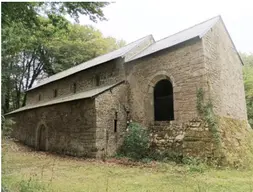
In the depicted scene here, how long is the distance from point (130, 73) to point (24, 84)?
22.5m

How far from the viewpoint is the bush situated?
11.5 m

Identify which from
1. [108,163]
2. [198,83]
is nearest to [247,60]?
[198,83]

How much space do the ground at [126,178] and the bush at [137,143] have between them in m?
1.36

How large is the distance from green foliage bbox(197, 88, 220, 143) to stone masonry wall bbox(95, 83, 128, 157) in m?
4.56

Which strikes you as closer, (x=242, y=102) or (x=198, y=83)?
(x=198, y=83)

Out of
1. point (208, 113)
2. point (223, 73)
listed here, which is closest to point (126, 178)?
point (208, 113)

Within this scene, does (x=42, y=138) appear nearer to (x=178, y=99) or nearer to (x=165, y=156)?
(x=165, y=156)

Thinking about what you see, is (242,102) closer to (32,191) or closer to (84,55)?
(32,191)

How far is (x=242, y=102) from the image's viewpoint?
14.8 meters

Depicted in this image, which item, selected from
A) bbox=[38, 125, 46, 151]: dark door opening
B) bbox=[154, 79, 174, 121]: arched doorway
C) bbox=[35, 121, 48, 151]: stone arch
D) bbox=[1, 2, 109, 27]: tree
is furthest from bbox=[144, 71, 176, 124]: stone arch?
bbox=[38, 125, 46, 151]: dark door opening

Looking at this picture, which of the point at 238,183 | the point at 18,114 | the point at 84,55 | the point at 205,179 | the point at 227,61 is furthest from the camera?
the point at 84,55

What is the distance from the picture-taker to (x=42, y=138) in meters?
16.8

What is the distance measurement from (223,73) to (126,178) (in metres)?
8.21

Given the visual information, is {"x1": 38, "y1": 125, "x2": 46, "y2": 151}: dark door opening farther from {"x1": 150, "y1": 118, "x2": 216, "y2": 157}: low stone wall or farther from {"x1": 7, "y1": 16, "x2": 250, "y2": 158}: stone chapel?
{"x1": 150, "y1": 118, "x2": 216, "y2": 157}: low stone wall
